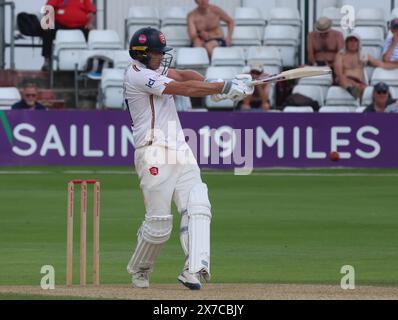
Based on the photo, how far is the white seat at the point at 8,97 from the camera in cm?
2016

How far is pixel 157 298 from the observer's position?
8422 mm

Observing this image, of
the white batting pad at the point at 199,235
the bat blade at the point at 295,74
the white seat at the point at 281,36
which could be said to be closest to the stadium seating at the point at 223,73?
the white seat at the point at 281,36

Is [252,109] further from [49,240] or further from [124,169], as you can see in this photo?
[49,240]

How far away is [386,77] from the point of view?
2064 cm

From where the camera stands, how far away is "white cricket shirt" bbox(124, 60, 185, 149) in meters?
9.16

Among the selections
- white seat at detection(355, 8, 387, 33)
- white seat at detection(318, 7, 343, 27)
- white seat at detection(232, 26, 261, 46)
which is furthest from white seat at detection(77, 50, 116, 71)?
white seat at detection(355, 8, 387, 33)

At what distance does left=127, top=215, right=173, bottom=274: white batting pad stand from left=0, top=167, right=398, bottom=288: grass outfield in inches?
30.6

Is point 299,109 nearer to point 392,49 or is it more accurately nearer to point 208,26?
point 392,49

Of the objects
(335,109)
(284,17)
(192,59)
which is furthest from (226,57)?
(335,109)

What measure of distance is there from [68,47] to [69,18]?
546 millimetres

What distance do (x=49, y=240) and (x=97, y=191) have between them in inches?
133

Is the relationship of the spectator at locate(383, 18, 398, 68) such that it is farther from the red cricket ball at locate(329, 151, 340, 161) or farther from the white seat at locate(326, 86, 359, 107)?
the red cricket ball at locate(329, 151, 340, 161)

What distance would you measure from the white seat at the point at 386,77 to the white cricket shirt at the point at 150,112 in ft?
38.4

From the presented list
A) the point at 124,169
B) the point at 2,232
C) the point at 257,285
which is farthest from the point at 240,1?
the point at 257,285
